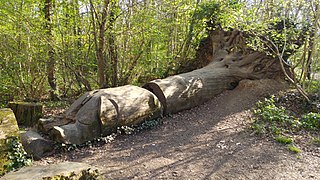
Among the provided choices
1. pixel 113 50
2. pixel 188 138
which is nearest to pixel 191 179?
pixel 188 138

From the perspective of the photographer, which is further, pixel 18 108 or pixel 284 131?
pixel 18 108

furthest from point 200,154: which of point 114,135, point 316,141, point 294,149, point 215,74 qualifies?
point 215,74

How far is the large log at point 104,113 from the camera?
4562 mm

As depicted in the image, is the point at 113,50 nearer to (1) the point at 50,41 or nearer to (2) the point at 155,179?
(1) the point at 50,41

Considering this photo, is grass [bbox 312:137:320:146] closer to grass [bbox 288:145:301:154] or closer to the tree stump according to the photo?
grass [bbox 288:145:301:154]

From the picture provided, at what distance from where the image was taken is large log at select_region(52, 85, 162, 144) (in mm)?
4562

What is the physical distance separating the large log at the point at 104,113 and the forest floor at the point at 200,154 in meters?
0.29

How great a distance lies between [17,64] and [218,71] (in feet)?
21.7

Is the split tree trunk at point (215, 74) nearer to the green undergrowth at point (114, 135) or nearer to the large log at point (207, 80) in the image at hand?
the large log at point (207, 80)

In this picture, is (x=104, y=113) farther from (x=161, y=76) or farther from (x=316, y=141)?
(x=161, y=76)

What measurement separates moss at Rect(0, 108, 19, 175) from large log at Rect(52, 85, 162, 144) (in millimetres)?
732

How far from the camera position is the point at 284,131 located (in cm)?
510

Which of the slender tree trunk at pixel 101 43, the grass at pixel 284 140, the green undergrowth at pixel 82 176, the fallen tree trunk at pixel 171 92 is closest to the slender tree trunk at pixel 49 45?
the slender tree trunk at pixel 101 43

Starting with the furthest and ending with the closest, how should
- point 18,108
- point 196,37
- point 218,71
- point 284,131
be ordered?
point 196,37 → point 218,71 → point 18,108 → point 284,131
